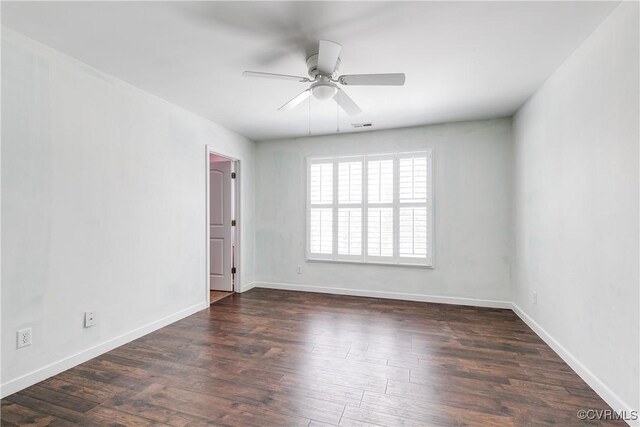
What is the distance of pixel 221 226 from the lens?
4805 mm

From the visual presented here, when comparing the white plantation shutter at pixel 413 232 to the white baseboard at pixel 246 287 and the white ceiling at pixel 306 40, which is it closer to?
the white ceiling at pixel 306 40

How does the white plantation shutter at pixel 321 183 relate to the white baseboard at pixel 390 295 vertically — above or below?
above

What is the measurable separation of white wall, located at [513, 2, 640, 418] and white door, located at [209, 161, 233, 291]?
12.8 feet

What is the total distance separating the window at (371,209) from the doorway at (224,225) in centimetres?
113

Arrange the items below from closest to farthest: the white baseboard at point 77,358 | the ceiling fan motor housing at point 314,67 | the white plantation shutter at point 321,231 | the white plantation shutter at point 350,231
→ the white baseboard at point 77,358 < the ceiling fan motor housing at point 314,67 < the white plantation shutter at point 350,231 < the white plantation shutter at point 321,231

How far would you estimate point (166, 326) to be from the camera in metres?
3.30

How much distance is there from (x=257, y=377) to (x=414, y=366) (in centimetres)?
119

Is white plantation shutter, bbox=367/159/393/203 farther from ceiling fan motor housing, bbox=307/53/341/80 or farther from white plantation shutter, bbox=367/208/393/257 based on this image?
ceiling fan motor housing, bbox=307/53/341/80

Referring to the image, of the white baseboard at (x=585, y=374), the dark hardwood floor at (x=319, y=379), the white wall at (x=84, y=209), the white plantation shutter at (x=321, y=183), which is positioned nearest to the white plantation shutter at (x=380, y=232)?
the white plantation shutter at (x=321, y=183)

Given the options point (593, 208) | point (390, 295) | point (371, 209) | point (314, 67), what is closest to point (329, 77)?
point (314, 67)

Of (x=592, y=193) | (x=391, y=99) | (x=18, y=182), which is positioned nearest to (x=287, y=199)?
(x=391, y=99)

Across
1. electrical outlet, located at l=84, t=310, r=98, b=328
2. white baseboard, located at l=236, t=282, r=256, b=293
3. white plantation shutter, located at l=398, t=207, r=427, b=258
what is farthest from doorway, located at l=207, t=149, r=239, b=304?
white plantation shutter, located at l=398, t=207, r=427, b=258

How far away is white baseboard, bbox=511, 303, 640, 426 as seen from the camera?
5.95ft

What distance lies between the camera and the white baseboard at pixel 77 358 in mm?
2053
